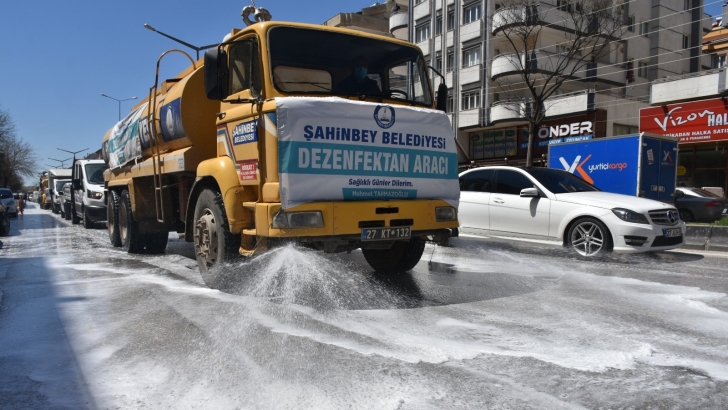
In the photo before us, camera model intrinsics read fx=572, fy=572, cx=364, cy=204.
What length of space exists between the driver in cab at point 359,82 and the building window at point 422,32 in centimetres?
3437

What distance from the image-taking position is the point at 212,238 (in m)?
6.01

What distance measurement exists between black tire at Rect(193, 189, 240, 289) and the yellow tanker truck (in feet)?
0.04

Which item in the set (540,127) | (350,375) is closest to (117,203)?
(350,375)

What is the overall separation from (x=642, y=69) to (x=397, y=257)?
31750 millimetres

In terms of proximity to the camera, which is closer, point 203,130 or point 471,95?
point 203,130

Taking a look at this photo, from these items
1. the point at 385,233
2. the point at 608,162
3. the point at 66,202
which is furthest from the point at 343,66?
the point at 66,202

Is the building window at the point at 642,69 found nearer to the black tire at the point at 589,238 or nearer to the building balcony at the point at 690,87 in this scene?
the building balcony at the point at 690,87

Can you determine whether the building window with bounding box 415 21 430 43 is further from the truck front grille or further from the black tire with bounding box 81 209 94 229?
the truck front grille

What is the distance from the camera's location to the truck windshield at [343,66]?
5586 millimetres

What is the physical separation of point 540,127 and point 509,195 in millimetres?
22288

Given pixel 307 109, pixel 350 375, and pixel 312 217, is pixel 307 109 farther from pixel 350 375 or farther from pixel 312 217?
pixel 350 375

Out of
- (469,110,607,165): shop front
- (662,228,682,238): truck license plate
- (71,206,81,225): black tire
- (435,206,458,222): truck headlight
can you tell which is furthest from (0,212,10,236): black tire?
(469,110,607,165): shop front

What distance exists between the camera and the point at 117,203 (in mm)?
10578

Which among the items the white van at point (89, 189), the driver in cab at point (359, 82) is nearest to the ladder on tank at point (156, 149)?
the driver in cab at point (359, 82)
